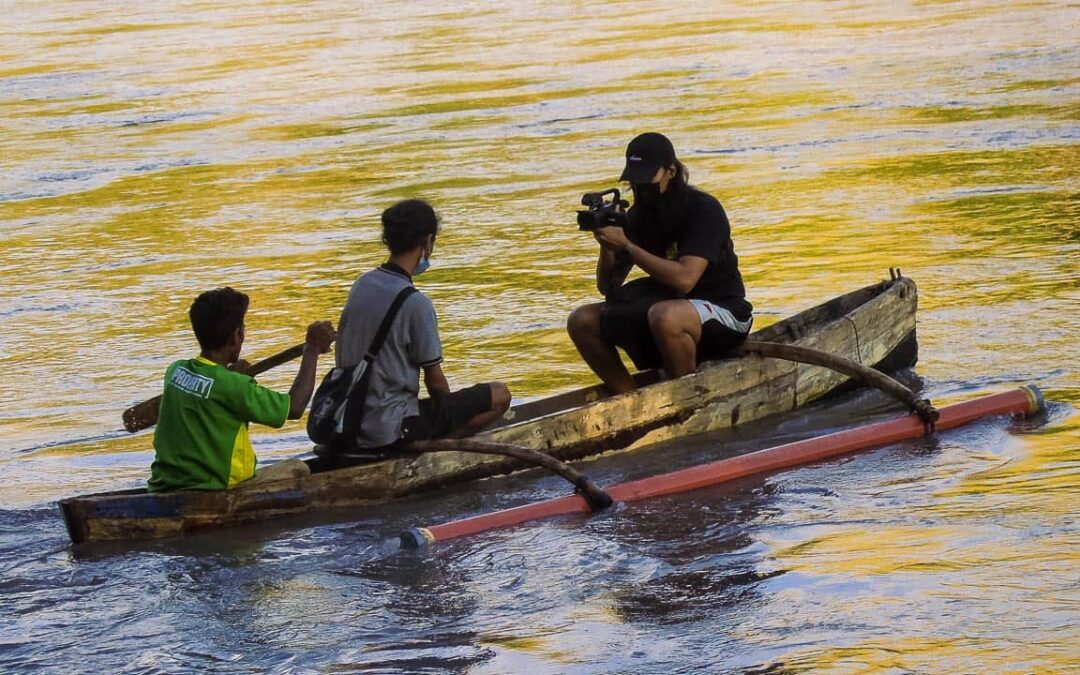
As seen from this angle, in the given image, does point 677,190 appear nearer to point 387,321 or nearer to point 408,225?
point 408,225

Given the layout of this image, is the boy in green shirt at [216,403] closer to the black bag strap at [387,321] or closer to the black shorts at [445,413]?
the black bag strap at [387,321]

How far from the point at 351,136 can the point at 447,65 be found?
670cm

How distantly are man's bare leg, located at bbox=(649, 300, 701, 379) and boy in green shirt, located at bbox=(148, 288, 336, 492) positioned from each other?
1.90 m

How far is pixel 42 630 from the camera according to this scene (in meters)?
6.78

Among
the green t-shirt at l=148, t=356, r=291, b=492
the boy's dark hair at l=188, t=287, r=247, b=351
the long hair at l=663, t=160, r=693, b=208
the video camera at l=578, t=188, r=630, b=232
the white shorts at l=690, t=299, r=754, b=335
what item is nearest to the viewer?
the boy's dark hair at l=188, t=287, r=247, b=351

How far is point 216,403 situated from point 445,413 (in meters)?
1.23

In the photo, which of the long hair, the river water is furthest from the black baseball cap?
the river water

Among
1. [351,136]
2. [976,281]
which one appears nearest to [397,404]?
[976,281]

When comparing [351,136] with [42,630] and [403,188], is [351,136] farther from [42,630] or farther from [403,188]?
[42,630]

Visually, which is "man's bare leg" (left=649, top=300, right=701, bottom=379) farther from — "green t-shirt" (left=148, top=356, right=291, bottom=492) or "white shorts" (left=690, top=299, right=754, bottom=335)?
"green t-shirt" (left=148, top=356, right=291, bottom=492)

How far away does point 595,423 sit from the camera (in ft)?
28.5

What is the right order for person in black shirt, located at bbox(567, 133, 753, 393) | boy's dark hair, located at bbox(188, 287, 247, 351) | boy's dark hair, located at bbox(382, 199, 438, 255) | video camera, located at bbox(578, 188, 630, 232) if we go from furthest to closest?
person in black shirt, located at bbox(567, 133, 753, 393)
video camera, located at bbox(578, 188, 630, 232)
boy's dark hair, located at bbox(382, 199, 438, 255)
boy's dark hair, located at bbox(188, 287, 247, 351)

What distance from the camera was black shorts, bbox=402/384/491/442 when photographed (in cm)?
812

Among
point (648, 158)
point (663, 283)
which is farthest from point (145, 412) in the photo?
point (648, 158)
